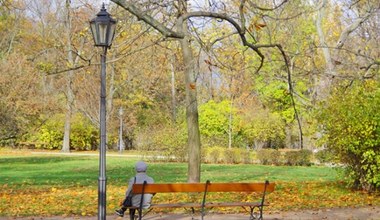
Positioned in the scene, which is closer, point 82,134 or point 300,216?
point 300,216

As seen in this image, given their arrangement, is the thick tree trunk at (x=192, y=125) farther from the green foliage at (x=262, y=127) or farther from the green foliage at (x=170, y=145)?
the green foliage at (x=262, y=127)

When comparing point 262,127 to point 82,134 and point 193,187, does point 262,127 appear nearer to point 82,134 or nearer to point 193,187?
point 82,134

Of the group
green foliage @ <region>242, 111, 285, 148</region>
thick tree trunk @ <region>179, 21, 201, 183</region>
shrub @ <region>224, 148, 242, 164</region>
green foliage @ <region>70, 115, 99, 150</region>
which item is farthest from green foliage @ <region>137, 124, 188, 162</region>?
thick tree trunk @ <region>179, 21, 201, 183</region>

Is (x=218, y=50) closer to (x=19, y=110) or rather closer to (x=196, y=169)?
(x=196, y=169)

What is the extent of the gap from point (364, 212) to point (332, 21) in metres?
35.6

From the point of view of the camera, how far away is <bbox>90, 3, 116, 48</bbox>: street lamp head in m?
8.48

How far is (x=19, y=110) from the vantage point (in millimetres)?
28125

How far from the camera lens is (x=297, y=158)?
30969 millimetres

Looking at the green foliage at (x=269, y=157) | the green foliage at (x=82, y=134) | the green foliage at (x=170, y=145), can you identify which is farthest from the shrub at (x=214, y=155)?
the green foliage at (x=82, y=134)

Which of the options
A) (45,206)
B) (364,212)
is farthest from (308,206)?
(45,206)

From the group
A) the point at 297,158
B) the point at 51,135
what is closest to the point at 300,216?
the point at 297,158

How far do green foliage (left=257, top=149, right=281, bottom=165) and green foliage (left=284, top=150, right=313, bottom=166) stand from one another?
440 millimetres

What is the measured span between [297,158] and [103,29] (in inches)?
939

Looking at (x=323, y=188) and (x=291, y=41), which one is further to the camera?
(x=291, y=41)
